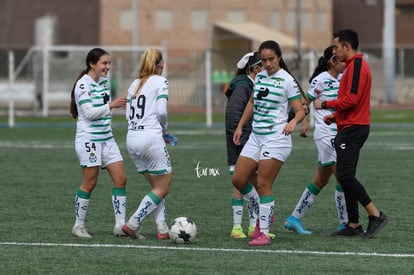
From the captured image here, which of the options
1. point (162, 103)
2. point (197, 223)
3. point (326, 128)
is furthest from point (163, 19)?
point (162, 103)

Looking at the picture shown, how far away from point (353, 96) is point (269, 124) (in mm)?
875

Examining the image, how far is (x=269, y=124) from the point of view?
35.4ft

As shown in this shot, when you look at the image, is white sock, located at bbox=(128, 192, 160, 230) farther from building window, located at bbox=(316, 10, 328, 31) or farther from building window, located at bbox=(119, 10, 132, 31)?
building window, located at bbox=(316, 10, 328, 31)

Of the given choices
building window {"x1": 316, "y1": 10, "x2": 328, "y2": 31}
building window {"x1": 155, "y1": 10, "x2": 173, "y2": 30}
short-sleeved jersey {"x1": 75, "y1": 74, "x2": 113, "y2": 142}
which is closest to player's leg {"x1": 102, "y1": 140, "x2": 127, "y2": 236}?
short-sleeved jersey {"x1": 75, "y1": 74, "x2": 113, "y2": 142}

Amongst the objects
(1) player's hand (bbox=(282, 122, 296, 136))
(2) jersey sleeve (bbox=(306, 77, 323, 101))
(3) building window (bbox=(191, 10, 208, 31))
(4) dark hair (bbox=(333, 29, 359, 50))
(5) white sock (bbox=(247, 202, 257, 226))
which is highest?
(3) building window (bbox=(191, 10, 208, 31))

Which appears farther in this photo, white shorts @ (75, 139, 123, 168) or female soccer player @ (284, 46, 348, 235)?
female soccer player @ (284, 46, 348, 235)

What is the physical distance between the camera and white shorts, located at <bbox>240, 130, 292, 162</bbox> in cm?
1074

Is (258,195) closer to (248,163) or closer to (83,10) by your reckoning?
(248,163)

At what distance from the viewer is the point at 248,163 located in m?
10.9

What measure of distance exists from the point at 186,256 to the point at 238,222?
151 cm

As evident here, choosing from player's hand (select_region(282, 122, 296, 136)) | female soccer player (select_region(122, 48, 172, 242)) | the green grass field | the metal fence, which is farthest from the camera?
the metal fence

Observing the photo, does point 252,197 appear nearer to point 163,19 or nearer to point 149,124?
point 149,124

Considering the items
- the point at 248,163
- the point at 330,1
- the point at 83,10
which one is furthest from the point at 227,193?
the point at 83,10

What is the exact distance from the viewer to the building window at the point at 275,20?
71625 mm
